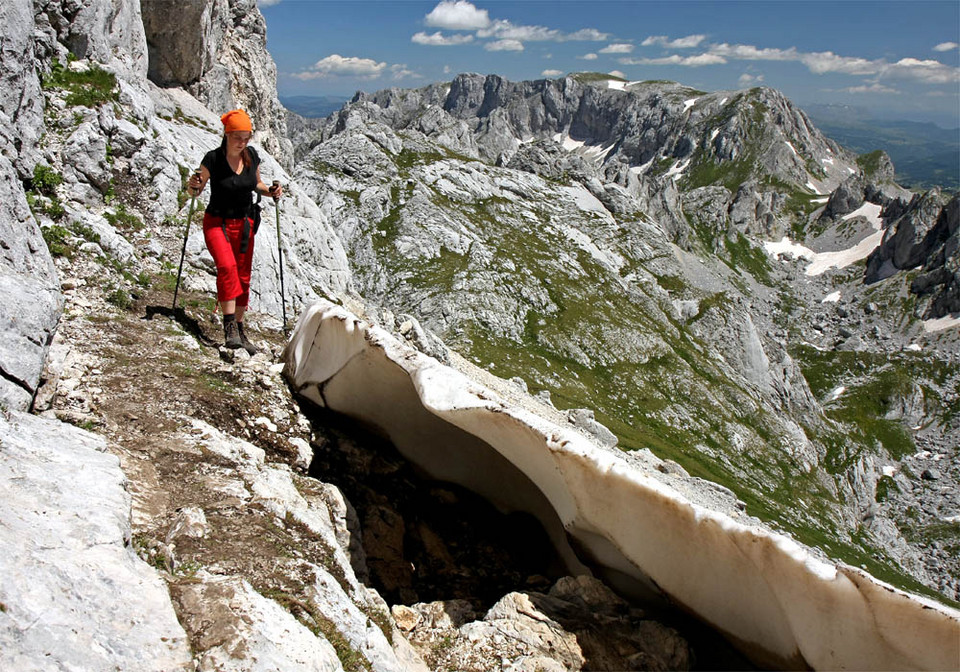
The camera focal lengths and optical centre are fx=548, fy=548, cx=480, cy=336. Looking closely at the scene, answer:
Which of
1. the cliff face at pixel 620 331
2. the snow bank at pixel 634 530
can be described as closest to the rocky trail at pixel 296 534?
the snow bank at pixel 634 530

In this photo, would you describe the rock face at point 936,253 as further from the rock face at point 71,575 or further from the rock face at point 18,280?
the rock face at point 71,575

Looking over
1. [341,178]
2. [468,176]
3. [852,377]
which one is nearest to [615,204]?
[468,176]

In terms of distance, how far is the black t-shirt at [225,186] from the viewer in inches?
361

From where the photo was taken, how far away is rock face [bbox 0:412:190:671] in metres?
3.00

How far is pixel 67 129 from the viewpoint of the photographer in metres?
13.0

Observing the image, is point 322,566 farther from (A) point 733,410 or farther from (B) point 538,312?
(A) point 733,410

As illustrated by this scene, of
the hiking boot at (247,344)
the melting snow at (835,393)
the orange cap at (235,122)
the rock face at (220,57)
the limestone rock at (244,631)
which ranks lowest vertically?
the melting snow at (835,393)

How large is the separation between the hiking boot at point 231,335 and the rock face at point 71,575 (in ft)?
14.6

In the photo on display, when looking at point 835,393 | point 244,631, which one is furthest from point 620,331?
point 244,631

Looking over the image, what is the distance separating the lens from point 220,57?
158 ft

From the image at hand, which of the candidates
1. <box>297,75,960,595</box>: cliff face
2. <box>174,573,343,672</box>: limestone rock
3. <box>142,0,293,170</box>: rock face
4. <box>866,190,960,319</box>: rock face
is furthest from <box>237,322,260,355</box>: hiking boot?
<box>866,190,960,319</box>: rock face

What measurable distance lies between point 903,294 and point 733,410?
13778cm

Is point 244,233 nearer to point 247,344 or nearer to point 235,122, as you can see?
point 235,122

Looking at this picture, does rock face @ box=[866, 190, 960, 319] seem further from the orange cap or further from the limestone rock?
the limestone rock
